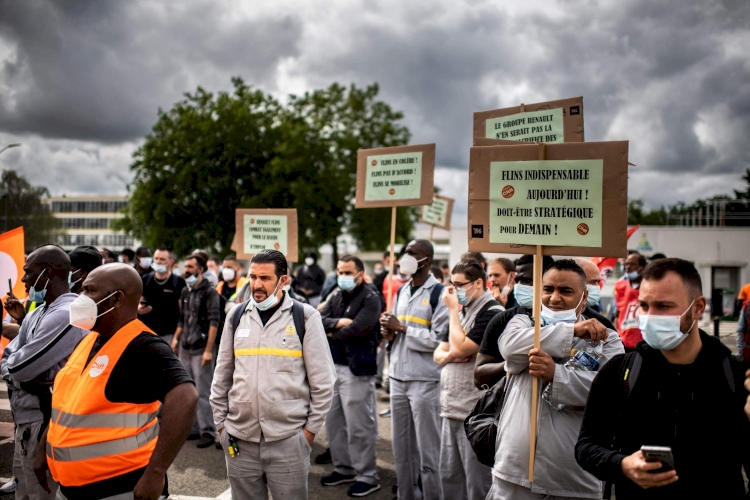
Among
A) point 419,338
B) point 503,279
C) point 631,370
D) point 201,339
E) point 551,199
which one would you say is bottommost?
point 201,339

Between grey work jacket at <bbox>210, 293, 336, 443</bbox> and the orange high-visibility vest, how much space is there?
36.7 inches

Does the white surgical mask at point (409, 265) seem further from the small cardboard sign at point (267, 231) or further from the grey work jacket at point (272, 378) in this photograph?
the small cardboard sign at point (267, 231)

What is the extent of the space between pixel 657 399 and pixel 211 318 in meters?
6.17

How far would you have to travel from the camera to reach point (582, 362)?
10.6 feet

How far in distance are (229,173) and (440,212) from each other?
22.0 meters

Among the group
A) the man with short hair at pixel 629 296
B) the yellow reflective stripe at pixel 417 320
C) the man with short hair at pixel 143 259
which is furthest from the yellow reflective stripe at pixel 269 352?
the man with short hair at pixel 143 259

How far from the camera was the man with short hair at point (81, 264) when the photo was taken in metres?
4.59

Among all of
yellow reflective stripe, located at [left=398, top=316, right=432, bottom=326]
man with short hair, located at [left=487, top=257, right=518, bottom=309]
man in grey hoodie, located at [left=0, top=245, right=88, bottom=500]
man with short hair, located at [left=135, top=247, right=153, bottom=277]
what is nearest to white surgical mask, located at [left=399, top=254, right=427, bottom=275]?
yellow reflective stripe, located at [left=398, top=316, right=432, bottom=326]

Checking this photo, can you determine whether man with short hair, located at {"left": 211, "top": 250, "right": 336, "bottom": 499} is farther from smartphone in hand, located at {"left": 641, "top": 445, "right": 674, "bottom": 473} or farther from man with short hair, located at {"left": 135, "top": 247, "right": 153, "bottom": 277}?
man with short hair, located at {"left": 135, "top": 247, "right": 153, "bottom": 277}

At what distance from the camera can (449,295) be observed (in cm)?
495

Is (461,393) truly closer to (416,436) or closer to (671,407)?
(416,436)

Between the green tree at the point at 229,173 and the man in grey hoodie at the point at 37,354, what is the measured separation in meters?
26.6

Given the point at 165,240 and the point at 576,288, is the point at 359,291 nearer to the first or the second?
the point at 576,288

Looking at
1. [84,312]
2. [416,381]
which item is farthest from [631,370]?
[416,381]
